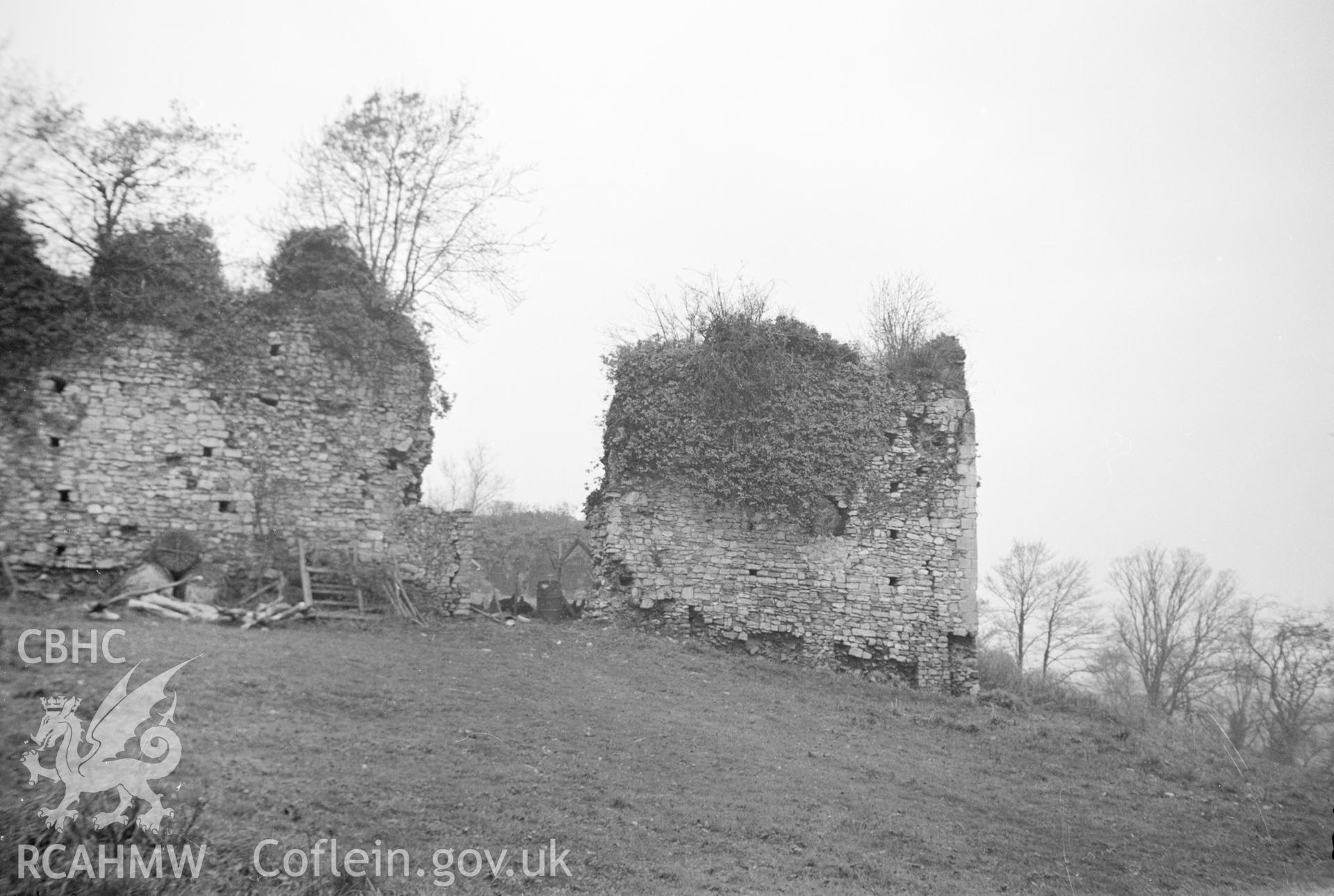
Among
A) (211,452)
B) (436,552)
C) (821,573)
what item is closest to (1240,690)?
(821,573)

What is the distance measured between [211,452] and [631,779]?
10.0 meters

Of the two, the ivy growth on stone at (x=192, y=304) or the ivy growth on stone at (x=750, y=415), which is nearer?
the ivy growth on stone at (x=192, y=304)

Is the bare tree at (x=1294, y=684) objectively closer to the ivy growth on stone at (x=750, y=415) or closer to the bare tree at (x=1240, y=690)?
the bare tree at (x=1240, y=690)

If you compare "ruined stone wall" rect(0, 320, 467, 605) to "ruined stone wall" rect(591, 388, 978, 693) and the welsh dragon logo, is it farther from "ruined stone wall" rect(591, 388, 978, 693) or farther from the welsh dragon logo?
the welsh dragon logo

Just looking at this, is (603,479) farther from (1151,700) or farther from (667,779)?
(1151,700)

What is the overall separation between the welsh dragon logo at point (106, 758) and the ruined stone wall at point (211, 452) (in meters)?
6.92

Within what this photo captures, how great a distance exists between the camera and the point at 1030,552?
105 ft

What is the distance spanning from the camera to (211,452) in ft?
46.6

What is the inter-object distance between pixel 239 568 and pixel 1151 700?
28.0 m

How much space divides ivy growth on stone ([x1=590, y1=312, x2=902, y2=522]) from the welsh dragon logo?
394 inches

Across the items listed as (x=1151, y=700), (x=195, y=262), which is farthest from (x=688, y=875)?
(x=1151, y=700)

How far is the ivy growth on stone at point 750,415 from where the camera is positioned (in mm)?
16078

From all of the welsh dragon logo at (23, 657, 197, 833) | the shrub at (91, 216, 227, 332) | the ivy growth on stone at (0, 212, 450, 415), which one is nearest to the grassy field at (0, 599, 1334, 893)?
the welsh dragon logo at (23, 657, 197, 833)

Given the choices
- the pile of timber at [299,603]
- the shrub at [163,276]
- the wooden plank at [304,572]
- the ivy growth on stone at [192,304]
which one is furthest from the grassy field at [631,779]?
the shrub at [163,276]
